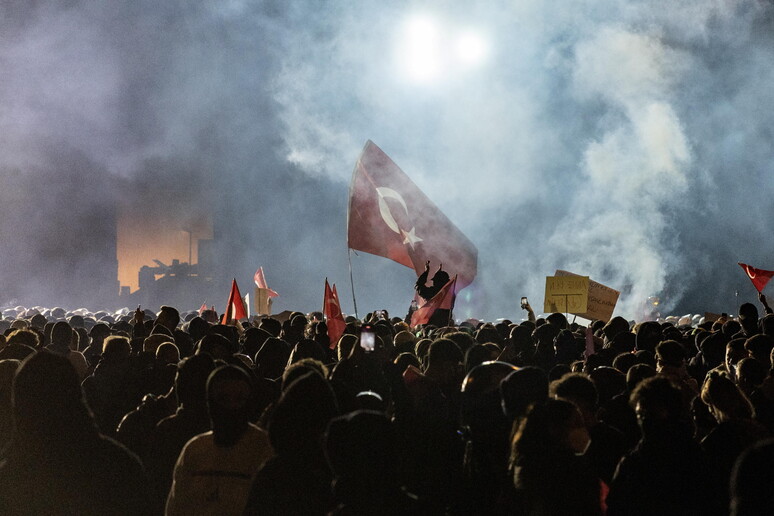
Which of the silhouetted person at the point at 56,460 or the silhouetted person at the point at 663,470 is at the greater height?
the silhouetted person at the point at 56,460

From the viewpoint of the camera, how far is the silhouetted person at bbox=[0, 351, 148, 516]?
2.54m

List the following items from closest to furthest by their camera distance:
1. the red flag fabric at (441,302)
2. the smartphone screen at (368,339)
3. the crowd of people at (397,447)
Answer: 1. the crowd of people at (397,447)
2. the smartphone screen at (368,339)
3. the red flag fabric at (441,302)

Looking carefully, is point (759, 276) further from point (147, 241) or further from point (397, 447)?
point (147, 241)

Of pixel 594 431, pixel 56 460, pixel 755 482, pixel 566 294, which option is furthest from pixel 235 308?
pixel 755 482

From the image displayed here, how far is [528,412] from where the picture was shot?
297 centimetres

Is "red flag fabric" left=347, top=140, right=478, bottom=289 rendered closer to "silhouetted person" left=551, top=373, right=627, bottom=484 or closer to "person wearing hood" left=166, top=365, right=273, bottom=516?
"silhouetted person" left=551, top=373, right=627, bottom=484

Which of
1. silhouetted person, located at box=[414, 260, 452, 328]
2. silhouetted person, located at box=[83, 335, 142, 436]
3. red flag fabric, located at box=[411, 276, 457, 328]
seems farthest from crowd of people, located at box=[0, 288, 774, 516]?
silhouetted person, located at box=[414, 260, 452, 328]

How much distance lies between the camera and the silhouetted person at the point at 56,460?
100.0 inches

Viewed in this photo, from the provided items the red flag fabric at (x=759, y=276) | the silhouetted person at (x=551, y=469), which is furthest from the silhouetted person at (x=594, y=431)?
the red flag fabric at (x=759, y=276)

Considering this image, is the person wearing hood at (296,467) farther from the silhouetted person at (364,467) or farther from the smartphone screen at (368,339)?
the smartphone screen at (368,339)

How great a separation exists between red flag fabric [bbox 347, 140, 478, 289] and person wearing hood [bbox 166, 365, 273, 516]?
1093 centimetres

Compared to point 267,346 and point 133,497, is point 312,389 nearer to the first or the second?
point 133,497

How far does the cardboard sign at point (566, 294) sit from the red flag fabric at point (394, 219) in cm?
335

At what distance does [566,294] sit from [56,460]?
9559 mm
